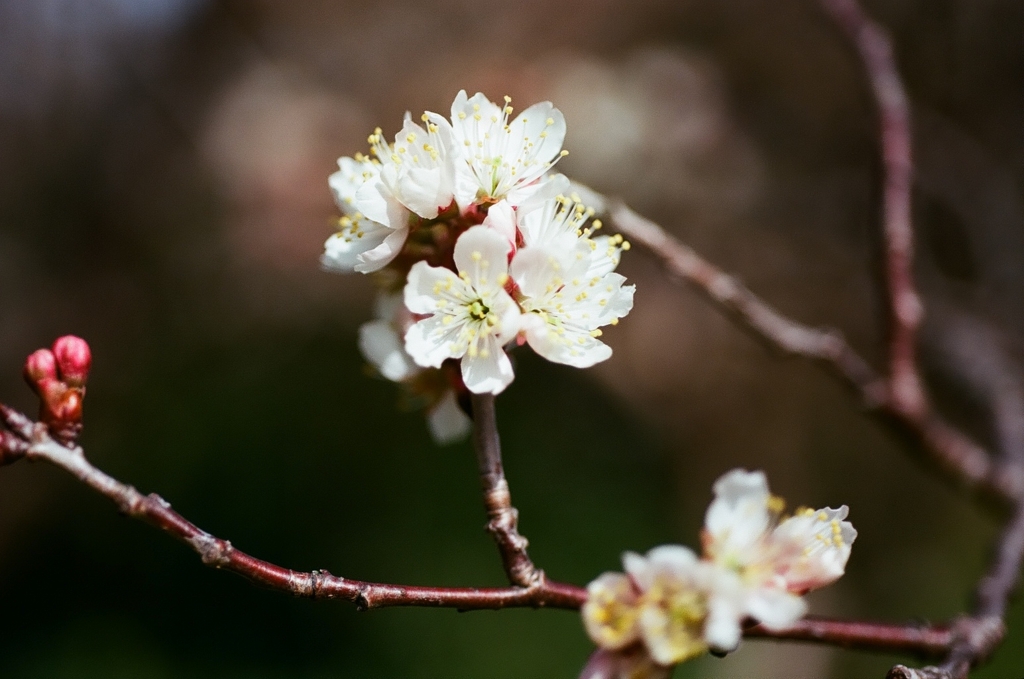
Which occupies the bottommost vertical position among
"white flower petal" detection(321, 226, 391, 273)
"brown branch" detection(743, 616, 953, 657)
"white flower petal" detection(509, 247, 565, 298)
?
"brown branch" detection(743, 616, 953, 657)

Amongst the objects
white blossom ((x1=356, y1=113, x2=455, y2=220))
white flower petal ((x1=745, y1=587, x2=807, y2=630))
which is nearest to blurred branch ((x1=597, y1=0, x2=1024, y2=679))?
white blossom ((x1=356, y1=113, x2=455, y2=220))

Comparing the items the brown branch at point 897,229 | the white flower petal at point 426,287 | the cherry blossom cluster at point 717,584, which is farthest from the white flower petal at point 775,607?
the brown branch at point 897,229

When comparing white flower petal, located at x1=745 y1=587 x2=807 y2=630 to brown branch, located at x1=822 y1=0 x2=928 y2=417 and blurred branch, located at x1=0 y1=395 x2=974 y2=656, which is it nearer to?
blurred branch, located at x1=0 y1=395 x2=974 y2=656

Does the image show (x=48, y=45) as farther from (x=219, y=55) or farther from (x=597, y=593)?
(x=597, y=593)

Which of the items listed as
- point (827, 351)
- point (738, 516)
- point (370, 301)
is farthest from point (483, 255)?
point (370, 301)

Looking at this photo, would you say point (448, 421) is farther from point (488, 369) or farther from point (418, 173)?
point (418, 173)

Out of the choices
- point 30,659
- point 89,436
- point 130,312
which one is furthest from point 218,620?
point 130,312

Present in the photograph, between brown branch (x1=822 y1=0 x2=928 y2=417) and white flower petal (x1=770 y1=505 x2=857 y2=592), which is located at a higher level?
brown branch (x1=822 y1=0 x2=928 y2=417)
